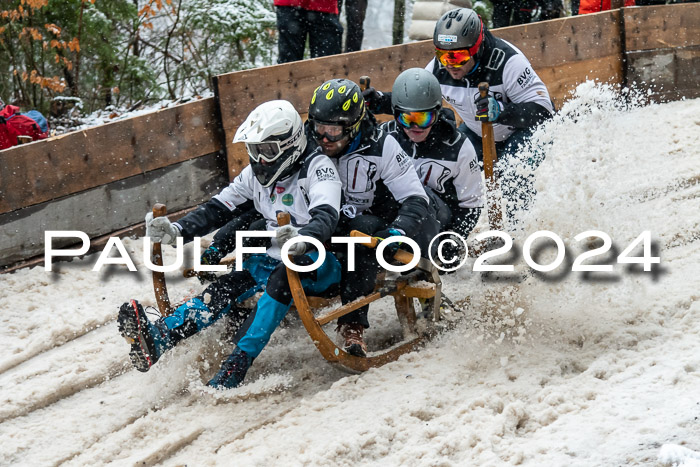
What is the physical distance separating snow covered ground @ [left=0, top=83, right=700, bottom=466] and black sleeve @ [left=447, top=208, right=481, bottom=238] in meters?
0.37

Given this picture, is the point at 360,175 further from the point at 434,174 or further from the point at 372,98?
the point at 372,98

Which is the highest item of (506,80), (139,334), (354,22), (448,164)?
(354,22)

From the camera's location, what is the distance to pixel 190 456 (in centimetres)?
379

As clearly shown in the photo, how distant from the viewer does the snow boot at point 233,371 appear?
14.0ft

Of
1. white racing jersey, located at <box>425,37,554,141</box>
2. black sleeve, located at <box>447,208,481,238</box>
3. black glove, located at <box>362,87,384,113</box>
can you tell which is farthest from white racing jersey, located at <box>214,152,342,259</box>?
white racing jersey, located at <box>425,37,554,141</box>

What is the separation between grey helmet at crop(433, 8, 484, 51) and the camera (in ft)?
17.3

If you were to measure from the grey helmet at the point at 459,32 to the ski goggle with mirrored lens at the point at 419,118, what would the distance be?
681mm

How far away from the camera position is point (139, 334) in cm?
418

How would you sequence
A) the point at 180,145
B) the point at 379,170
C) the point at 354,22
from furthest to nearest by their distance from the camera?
the point at 354,22 → the point at 180,145 → the point at 379,170

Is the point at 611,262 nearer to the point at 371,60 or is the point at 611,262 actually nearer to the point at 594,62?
the point at 371,60

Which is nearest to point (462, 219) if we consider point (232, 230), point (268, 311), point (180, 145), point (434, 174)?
point (434, 174)

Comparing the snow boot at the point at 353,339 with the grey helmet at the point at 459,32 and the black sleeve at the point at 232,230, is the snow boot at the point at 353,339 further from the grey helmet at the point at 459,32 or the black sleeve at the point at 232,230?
the grey helmet at the point at 459,32

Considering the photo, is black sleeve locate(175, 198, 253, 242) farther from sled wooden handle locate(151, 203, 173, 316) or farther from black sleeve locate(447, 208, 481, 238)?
black sleeve locate(447, 208, 481, 238)

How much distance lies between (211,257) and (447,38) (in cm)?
223
